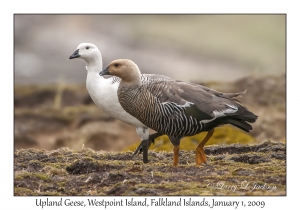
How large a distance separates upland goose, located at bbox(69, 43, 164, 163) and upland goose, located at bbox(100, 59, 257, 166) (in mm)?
512

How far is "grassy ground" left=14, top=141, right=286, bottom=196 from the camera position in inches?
406

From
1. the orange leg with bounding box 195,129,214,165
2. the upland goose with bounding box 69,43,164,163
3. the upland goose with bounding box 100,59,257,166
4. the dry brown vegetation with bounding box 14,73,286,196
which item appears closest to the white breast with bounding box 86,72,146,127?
the upland goose with bounding box 69,43,164,163

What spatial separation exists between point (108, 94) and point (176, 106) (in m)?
2.28

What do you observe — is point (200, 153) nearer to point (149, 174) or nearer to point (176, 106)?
point (176, 106)

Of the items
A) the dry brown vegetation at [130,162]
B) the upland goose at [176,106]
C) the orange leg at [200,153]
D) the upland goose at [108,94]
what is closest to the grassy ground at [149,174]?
the dry brown vegetation at [130,162]

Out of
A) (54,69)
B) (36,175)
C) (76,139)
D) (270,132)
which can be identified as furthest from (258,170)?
(54,69)

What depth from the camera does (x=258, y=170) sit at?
451 inches

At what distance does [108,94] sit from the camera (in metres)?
13.8

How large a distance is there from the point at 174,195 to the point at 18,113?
1364 cm

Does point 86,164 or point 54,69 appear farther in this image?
point 54,69

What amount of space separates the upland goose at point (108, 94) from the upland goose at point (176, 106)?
512 mm

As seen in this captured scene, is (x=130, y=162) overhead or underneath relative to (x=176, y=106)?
underneath

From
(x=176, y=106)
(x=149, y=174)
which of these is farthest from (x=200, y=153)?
(x=149, y=174)

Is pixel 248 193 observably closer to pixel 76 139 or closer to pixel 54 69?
pixel 76 139
